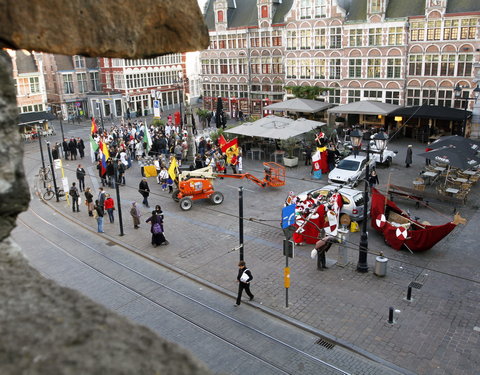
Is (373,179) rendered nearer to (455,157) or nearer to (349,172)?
(349,172)

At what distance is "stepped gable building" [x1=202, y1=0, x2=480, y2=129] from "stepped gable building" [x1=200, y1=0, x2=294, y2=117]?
0.36 feet

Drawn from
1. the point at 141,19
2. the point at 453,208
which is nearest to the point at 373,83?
the point at 453,208

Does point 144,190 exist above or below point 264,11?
below

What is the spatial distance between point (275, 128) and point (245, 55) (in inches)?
956

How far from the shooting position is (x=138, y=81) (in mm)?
58625

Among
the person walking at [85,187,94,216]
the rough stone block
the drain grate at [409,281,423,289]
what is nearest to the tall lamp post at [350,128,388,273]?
the drain grate at [409,281,423,289]

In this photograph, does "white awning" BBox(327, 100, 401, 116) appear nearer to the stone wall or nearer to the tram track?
the tram track

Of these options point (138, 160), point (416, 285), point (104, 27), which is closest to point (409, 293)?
point (416, 285)

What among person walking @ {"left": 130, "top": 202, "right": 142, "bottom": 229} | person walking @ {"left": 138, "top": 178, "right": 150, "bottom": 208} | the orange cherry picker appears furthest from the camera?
the orange cherry picker

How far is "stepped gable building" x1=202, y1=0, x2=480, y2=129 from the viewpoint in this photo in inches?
1435

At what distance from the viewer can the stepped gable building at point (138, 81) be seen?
57.0 metres

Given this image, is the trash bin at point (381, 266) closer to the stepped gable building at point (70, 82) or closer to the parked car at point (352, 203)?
the parked car at point (352, 203)

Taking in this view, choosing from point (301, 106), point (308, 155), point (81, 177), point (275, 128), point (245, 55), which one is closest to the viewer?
point (81, 177)

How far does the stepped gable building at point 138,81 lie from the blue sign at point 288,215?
40.7 m
